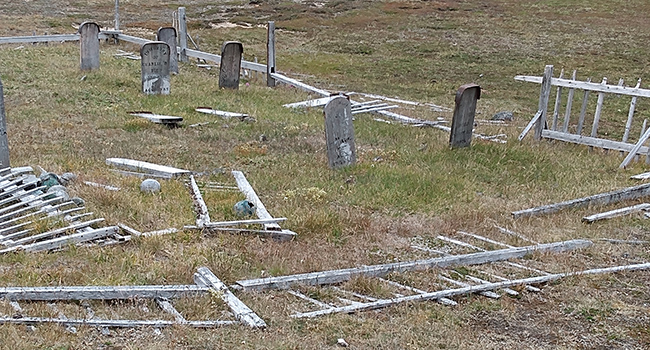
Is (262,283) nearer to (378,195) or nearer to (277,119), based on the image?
(378,195)

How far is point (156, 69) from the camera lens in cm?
1521

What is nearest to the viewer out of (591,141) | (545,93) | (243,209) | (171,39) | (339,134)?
(243,209)

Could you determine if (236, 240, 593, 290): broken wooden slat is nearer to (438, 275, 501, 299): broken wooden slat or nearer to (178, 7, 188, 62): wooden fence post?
(438, 275, 501, 299): broken wooden slat

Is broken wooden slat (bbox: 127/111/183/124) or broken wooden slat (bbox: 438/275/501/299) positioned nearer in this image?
broken wooden slat (bbox: 438/275/501/299)

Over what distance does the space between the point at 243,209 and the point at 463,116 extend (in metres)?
5.16

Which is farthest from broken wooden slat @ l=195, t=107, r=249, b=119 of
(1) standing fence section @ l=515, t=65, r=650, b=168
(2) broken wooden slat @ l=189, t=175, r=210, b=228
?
(1) standing fence section @ l=515, t=65, r=650, b=168

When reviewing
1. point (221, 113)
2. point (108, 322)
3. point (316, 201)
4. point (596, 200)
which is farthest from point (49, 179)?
point (596, 200)

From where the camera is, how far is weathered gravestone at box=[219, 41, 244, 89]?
1632 cm

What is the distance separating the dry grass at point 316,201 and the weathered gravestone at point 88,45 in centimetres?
38

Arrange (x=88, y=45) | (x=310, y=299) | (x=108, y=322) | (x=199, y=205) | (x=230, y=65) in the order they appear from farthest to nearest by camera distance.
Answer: (x=88, y=45), (x=230, y=65), (x=199, y=205), (x=310, y=299), (x=108, y=322)

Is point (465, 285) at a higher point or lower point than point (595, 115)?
lower

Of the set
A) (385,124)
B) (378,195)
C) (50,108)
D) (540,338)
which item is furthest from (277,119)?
(540,338)

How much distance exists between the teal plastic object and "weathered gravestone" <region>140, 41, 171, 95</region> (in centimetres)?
838

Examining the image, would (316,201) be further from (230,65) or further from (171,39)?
(171,39)
